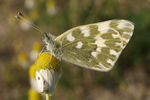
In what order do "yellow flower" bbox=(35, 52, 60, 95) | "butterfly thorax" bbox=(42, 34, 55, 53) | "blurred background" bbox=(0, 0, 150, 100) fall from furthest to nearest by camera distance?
"blurred background" bbox=(0, 0, 150, 100) → "butterfly thorax" bbox=(42, 34, 55, 53) → "yellow flower" bbox=(35, 52, 60, 95)

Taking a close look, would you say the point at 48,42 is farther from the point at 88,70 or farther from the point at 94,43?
the point at 88,70

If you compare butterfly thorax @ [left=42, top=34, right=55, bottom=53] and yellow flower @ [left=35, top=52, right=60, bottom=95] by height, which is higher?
butterfly thorax @ [left=42, top=34, right=55, bottom=53]

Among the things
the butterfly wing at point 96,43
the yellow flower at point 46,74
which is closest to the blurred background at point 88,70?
the butterfly wing at point 96,43

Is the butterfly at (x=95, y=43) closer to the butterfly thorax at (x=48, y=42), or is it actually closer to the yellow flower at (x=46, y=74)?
the butterfly thorax at (x=48, y=42)

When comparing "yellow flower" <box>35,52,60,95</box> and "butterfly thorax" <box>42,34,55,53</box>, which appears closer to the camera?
"yellow flower" <box>35,52,60,95</box>

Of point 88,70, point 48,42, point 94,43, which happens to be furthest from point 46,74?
point 88,70

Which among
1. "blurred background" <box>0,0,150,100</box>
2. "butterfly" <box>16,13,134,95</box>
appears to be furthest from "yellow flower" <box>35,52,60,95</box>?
"blurred background" <box>0,0,150,100</box>

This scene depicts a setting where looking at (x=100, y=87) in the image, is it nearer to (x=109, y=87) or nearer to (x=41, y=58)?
(x=109, y=87)

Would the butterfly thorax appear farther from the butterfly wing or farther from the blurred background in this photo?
the blurred background

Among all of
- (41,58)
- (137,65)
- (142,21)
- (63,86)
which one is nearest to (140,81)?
(137,65)
